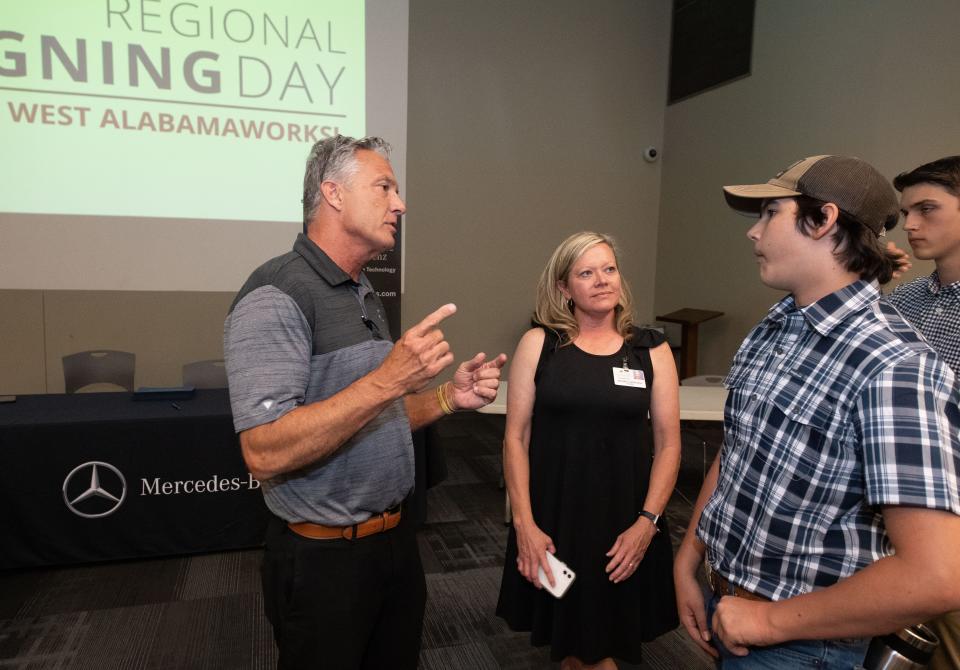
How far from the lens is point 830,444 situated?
2.94ft

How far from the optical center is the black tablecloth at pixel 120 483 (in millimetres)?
2654

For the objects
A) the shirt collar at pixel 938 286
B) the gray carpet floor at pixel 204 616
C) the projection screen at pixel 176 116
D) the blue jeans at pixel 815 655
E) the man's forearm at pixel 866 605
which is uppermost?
the projection screen at pixel 176 116

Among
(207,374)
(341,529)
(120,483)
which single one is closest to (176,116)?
(207,374)

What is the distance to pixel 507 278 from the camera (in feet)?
20.3

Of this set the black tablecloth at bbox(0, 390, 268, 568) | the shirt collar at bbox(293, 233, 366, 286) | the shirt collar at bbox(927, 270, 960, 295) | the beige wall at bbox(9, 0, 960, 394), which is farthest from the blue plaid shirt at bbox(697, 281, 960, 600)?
the beige wall at bbox(9, 0, 960, 394)

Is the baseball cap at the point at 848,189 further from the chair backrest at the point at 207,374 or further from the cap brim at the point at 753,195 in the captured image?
the chair backrest at the point at 207,374

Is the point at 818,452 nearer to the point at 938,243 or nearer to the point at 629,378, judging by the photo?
the point at 629,378

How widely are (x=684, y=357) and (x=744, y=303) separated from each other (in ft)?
2.45

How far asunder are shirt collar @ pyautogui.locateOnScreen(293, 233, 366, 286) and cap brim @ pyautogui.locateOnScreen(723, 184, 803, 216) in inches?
31.7

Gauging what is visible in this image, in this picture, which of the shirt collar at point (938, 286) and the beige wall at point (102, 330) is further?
the beige wall at point (102, 330)

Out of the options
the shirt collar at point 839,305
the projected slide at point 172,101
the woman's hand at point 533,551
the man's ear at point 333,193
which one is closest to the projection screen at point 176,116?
the projected slide at point 172,101

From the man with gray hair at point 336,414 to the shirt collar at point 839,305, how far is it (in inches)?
24.4

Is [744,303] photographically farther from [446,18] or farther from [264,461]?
[264,461]

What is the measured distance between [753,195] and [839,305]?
0.23 meters
